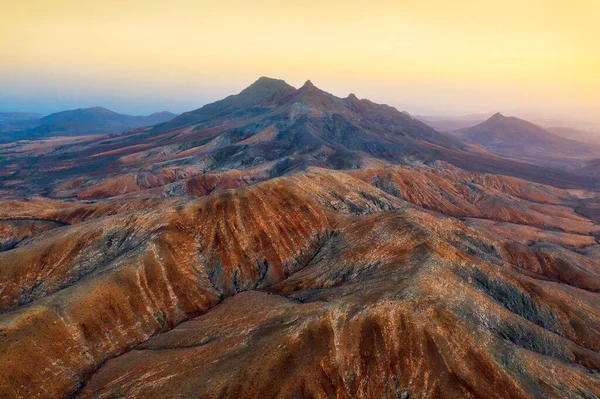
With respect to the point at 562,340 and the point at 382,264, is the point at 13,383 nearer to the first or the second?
the point at 382,264

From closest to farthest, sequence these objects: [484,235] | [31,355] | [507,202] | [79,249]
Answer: [31,355]
[79,249]
[484,235]
[507,202]

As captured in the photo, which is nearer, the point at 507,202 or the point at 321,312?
the point at 321,312

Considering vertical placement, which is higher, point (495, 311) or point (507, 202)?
point (495, 311)

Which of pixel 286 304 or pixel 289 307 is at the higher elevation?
pixel 289 307

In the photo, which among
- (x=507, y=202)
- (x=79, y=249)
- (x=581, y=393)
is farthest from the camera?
(x=507, y=202)

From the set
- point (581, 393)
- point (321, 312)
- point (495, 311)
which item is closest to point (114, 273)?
point (321, 312)

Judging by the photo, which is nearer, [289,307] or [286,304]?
[289,307]

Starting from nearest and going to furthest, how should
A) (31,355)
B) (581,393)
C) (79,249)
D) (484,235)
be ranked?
1. (581,393)
2. (31,355)
3. (79,249)
4. (484,235)

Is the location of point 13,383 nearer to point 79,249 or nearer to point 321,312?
point 79,249

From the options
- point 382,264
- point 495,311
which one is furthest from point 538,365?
point 382,264
